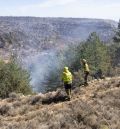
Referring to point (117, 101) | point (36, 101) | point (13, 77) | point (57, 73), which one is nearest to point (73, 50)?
point (57, 73)

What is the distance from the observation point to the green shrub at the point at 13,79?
143 ft

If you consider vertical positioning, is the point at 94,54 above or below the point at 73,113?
below

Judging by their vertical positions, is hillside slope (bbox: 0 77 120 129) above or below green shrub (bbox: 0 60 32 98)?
above

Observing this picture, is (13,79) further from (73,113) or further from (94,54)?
(73,113)

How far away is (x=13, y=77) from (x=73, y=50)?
26.0 m

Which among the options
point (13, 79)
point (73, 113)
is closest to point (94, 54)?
point (13, 79)

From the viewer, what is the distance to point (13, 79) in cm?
4447

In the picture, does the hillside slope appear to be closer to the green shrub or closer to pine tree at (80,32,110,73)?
the green shrub

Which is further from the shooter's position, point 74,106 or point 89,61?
point 89,61

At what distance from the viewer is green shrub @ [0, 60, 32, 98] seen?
4369 cm

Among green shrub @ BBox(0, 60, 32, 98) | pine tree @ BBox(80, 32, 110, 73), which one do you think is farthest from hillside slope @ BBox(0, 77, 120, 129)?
pine tree @ BBox(80, 32, 110, 73)

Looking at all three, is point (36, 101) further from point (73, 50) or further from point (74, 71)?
point (73, 50)

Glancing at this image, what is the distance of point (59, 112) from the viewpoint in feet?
57.2

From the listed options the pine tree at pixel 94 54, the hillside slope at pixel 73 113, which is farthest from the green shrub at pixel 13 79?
the hillside slope at pixel 73 113
